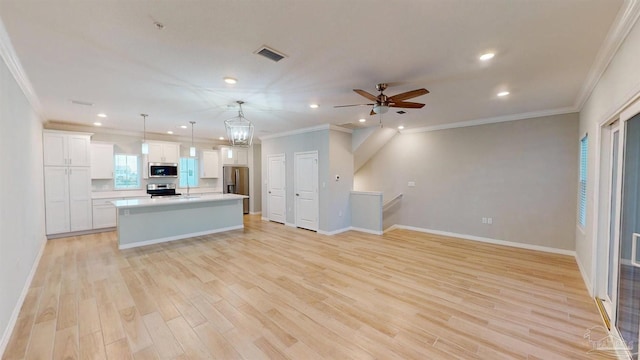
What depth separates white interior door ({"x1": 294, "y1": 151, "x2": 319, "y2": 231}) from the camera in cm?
659

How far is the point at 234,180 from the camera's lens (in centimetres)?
881

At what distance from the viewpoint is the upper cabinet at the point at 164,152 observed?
7.20 meters

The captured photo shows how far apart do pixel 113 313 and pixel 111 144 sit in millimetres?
5583

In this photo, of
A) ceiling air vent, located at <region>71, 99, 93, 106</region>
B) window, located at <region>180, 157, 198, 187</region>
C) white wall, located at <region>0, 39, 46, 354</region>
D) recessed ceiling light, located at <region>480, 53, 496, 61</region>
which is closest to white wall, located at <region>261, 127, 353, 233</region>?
window, located at <region>180, 157, 198, 187</region>

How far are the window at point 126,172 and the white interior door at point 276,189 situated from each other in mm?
3683

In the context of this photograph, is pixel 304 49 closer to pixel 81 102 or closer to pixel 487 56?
pixel 487 56

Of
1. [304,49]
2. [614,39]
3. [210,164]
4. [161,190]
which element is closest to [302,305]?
[304,49]

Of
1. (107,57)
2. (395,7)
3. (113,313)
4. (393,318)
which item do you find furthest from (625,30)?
(113,313)

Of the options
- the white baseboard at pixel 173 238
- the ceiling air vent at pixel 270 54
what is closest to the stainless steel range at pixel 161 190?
the white baseboard at pixel 173 238

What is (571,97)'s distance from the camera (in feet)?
13.4

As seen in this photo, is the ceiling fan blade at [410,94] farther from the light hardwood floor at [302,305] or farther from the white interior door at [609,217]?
the light hardwood floor at [302,305]

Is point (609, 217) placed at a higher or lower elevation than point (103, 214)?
higher

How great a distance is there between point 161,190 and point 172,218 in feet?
7.40

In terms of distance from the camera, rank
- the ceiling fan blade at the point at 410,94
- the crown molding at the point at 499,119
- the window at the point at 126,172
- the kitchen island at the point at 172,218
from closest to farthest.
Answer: the ceiling fan blade at the point at 410,94 < the crown molding at the point at 499,119 < the kitchen island at the point at 172,218 < the window at the point at 126,172
